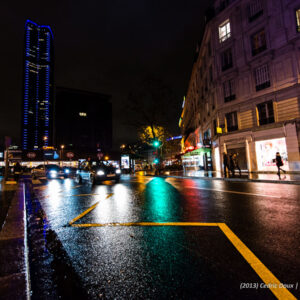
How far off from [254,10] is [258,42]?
3653mm

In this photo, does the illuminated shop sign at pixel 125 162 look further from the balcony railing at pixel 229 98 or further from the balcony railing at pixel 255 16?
the balcony railing at pixel 255 16

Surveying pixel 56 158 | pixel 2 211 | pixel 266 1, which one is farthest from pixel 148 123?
pixel 56 158

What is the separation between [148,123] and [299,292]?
2738 cm

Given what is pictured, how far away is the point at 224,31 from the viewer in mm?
22844

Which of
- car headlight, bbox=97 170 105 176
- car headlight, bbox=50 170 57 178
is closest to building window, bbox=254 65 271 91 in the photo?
car headlight, bbox=97 170 105 176

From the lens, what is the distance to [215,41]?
23453 millimetres

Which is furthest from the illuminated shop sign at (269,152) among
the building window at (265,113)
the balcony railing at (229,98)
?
the balcony railing at (229,98)

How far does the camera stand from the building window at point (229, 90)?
21641 millimetres

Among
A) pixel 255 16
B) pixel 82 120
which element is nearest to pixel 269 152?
pixel 255 16

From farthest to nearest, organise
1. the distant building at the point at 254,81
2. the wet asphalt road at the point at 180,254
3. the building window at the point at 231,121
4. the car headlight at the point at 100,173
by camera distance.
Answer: the building window at the point at 231,121
the distant building at the point at 254,81
the car headlight at the point at 100,173
the wet asphalt road at the point at 180,254

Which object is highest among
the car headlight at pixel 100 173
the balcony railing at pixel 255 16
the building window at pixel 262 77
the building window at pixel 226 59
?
the balcony railing at pixel 255 16

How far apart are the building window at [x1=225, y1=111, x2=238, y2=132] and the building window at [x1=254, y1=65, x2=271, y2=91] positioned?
358cm

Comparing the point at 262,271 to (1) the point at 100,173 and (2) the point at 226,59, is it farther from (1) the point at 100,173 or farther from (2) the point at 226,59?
(2) the point at 226,59

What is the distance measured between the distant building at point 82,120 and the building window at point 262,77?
7499cm
